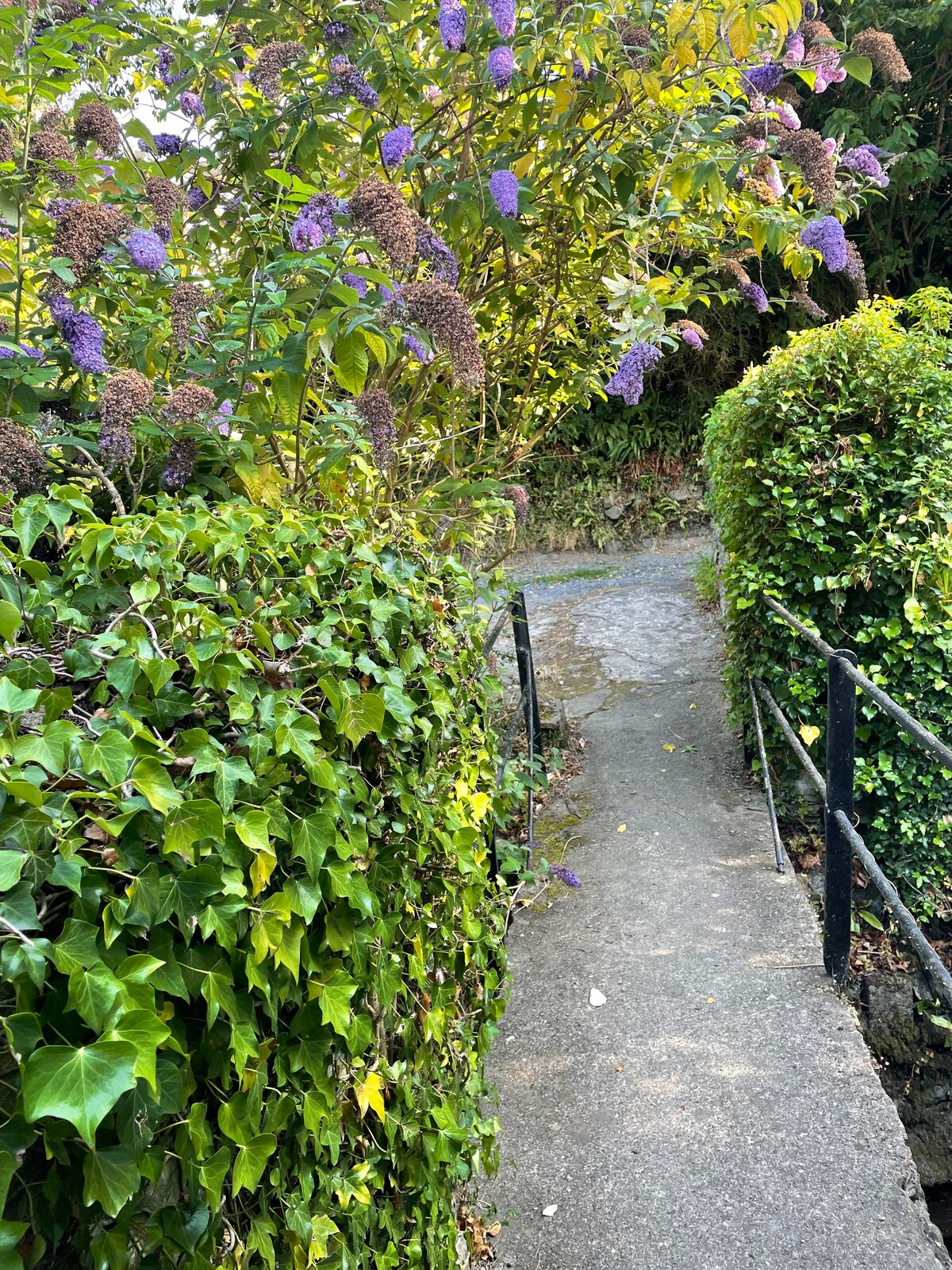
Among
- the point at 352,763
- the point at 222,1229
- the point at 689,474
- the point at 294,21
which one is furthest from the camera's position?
the point at 689,474

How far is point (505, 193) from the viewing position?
194 centimetres

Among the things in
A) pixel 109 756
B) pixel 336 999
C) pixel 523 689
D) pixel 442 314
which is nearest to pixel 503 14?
pixel 442 314

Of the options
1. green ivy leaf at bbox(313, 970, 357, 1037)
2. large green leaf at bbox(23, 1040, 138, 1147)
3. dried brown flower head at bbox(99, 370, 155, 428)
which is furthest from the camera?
dried brown flower head at bbox(99, 370, 155, 428)

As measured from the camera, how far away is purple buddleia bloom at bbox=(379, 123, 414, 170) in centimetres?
193

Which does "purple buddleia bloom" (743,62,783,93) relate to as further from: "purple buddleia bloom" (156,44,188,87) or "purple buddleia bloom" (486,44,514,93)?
"purple buddleia bloom" (156,44,188,87)

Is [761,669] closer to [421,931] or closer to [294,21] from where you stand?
[421,931]

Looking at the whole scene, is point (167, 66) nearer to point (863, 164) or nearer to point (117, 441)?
point (117, 441)

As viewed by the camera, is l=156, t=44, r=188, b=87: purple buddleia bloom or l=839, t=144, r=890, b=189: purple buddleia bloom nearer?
l=156, t=44, r=188, b=87: purple buddleia bloom

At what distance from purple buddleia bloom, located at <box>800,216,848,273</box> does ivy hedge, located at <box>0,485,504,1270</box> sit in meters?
1.58

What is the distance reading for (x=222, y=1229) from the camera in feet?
3.01

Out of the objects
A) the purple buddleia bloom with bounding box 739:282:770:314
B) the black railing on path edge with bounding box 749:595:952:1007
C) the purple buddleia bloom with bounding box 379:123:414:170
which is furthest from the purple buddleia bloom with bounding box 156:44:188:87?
Answer: the black railing on path edge with bounding box 749:595:952:1007

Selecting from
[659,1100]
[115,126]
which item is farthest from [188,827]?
[659,1100]

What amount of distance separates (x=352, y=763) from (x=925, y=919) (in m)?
3.59

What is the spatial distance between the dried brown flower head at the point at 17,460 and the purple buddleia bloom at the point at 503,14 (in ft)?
4.85
